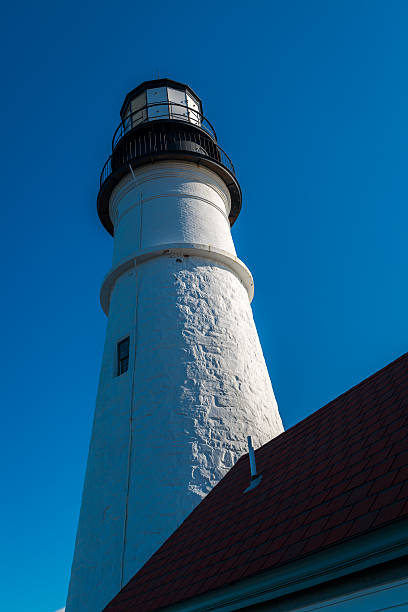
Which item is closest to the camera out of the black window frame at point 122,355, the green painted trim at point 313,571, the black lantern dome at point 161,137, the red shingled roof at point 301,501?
the green painted trim at point 313,571

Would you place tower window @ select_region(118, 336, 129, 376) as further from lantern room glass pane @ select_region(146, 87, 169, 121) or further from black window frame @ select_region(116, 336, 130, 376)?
lantern room glass pane @ select_region(146, 87, 169, 121)

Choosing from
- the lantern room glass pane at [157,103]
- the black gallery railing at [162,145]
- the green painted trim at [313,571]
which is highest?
the lantern room glass pane at [157,103]

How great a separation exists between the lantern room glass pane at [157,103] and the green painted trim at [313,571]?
13326 mm

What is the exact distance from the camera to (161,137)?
1445 centimetres

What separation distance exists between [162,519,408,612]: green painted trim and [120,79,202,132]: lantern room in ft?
42.5

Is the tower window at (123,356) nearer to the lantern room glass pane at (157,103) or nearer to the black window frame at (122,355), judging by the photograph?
the black window frame at (122,355)

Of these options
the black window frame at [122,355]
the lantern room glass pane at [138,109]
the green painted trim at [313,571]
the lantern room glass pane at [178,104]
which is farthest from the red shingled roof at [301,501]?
the lantern room glass pane at [138,109]

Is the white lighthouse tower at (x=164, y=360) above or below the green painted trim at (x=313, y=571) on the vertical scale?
above

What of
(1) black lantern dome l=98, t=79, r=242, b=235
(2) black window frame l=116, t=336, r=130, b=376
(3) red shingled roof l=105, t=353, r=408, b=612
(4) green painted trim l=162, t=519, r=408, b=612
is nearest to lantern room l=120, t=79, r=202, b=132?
(1) black lantern dome l=98, t=79, r=242, b=235

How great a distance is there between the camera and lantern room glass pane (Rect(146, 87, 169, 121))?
50.9 feet

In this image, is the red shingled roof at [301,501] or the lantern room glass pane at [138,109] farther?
the lantern room glass pane at [138,109]

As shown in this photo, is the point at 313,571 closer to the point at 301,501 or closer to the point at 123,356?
the point at 301,501

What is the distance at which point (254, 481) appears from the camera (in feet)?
23.8

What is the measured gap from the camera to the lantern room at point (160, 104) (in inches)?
614
